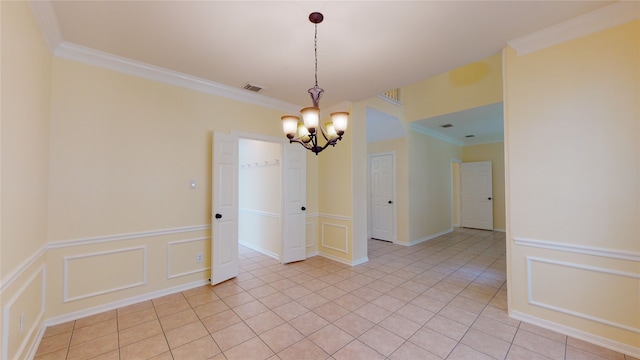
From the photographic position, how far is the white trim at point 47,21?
1842 mm

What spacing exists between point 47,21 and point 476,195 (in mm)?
9118

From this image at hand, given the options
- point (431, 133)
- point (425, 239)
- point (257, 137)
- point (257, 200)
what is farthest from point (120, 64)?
point (425, 239)

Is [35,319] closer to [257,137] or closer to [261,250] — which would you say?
[257,137]

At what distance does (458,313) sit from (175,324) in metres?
2.89

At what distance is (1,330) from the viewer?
144cm

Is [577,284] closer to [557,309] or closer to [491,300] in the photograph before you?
[557,309]

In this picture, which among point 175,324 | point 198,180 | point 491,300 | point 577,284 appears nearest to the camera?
point 577,284

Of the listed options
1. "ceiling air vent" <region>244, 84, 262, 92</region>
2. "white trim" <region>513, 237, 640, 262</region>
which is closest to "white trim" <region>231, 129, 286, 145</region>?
"ceiling air vent" <region>244, 84, 262, 92</region>

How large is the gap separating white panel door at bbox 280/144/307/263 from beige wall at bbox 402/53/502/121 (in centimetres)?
277

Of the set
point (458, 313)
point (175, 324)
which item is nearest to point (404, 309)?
point (458, 313)

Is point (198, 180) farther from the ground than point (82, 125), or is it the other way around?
point (82, 125)

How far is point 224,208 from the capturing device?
3412 millimetres

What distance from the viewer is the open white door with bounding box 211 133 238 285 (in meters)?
3.31

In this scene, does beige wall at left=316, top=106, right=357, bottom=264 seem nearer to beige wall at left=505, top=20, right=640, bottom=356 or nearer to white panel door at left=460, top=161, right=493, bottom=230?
beige wall at left=505, top=20, right=640, bottom=356
